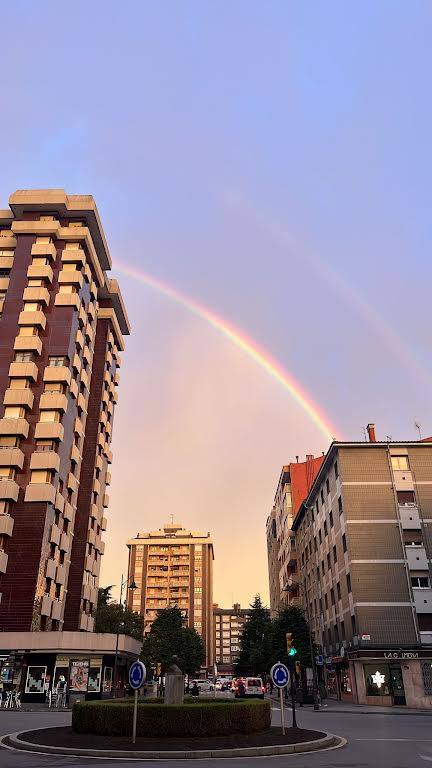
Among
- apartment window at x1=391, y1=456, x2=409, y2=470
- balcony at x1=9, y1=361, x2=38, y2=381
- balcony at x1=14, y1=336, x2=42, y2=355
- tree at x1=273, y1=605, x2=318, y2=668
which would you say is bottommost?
tree at x1=273, y1=605, x2=318, y2=668

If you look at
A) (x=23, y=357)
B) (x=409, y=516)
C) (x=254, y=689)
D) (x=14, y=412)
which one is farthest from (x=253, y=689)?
(x=23, y=357)

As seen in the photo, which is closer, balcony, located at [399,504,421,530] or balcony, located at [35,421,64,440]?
balcony, located at [399,504,421,530]

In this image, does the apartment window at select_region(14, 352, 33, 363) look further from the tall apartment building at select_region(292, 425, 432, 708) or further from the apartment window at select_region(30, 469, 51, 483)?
the tall apartment building at select_region(292, 425, 432, 708)

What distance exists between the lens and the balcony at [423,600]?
44.7 m

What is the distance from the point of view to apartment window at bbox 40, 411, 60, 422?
53.8m

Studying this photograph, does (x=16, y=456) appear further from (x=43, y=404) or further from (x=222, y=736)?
(x=222, y=736)

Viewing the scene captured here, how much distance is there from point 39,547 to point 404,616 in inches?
1145

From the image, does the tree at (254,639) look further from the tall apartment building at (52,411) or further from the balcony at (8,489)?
the balcony at (8,489)

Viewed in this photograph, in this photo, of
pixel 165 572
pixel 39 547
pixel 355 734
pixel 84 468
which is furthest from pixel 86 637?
pixel 165 572

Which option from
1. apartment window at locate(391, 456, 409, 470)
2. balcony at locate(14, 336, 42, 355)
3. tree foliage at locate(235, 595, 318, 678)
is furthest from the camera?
tree foliage at locate(235, 595, 318, 678)

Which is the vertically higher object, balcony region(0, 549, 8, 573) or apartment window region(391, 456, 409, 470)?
apartment window region(391, 456, 409, 470)

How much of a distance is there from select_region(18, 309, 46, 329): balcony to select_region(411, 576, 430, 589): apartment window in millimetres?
39782

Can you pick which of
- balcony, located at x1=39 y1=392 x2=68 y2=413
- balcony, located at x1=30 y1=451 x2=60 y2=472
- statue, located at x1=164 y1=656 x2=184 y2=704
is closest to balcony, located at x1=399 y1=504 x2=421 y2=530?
balcony, located at x1=30 y1=451 x2=60 y2=472

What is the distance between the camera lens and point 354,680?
1775 inches
